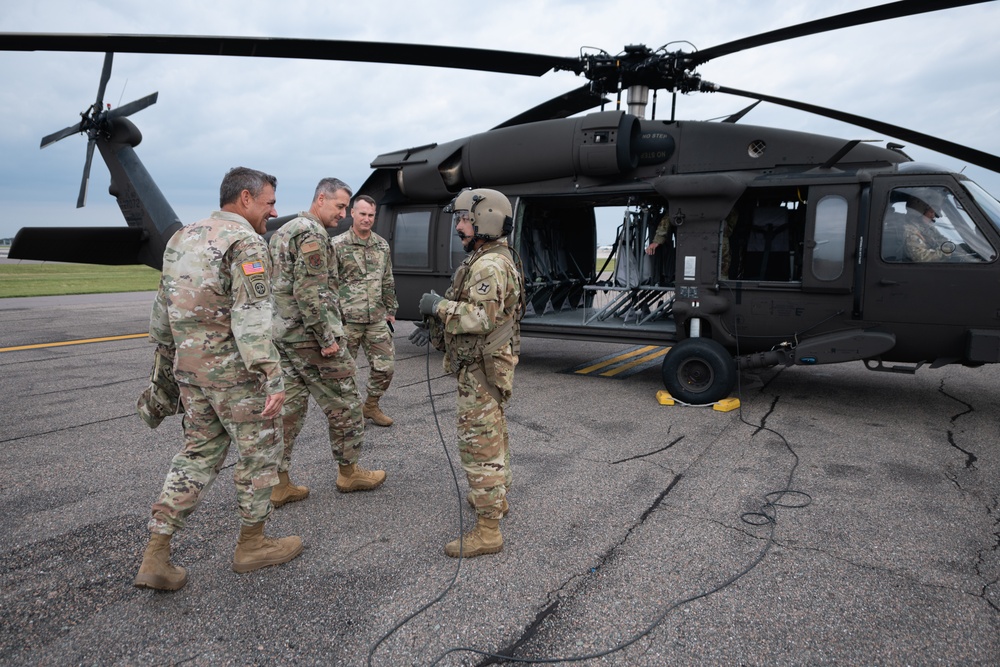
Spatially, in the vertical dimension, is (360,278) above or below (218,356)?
above

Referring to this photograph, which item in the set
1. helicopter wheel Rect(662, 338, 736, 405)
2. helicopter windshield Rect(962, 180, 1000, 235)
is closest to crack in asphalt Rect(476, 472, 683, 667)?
helicopter wheel Rect(662, 338, 736, 405)

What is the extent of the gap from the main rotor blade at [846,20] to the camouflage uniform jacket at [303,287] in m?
4.50

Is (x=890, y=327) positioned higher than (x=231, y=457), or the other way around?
(x=890, y=327)

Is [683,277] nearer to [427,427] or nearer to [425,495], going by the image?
[427,427]

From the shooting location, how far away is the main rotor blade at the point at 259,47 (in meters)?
5.37

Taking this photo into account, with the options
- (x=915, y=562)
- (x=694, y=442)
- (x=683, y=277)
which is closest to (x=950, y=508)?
(x=915, y=562)

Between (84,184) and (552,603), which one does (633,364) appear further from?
(84,184)

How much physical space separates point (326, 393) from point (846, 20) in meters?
5.11

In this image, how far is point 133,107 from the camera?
1275 cm

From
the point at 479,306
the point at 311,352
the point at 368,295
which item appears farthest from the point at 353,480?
the point at 368,295

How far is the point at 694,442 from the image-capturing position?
4867 mm

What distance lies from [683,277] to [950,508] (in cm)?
319

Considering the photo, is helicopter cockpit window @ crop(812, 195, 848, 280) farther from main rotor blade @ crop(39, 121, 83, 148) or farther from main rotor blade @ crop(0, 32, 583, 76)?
main rotor blade @ crop(39, 121, 83, 148)

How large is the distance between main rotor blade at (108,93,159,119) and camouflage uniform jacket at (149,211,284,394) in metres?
12.4
